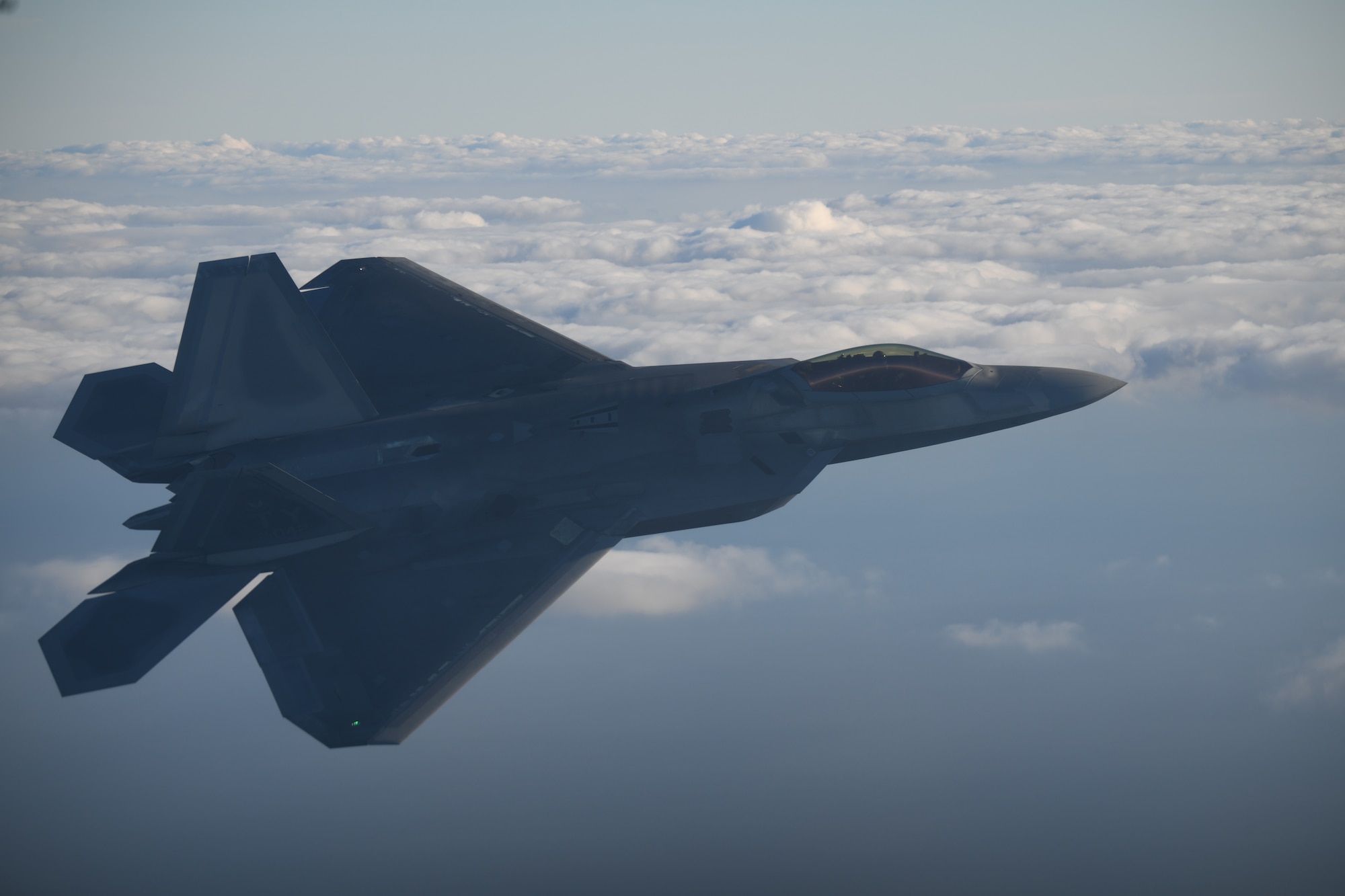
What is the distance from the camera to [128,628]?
60.0 feet

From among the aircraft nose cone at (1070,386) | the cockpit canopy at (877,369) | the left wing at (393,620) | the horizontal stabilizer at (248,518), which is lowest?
the left wing at (393,620)

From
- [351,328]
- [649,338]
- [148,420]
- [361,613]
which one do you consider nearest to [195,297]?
[148,420]

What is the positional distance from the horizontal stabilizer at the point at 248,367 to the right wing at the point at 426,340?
3.21m

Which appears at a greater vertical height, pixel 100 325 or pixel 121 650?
pixel 121 650

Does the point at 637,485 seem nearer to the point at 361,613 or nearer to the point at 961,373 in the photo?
the point at 361,613

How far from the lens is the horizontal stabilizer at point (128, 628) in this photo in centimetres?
1744

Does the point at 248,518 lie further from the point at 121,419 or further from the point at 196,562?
the point at 121,419

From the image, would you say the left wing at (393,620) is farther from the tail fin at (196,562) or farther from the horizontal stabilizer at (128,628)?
the horizontal stabilizer at (128,628)

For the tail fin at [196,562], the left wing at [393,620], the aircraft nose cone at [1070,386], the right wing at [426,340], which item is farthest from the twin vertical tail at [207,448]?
the aircraft nose cone at [1070,386]

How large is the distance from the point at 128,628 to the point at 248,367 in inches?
272

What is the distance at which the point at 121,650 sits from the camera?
58.7 ft

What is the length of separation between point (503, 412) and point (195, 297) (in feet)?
26.5

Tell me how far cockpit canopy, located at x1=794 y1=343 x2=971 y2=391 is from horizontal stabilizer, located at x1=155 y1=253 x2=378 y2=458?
1293cm

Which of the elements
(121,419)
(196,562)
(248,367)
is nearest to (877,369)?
(248,367)
